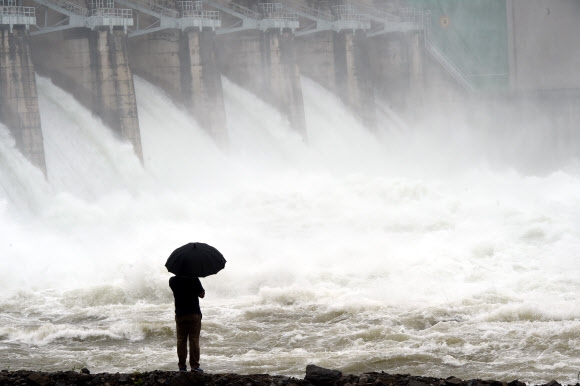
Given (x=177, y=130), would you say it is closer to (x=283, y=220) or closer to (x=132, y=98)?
(x=132, y=98)

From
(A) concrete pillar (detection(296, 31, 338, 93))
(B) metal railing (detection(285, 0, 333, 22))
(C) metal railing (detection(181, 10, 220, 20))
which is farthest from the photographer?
(A) concrete pillar (detection(296, 31, 338, 93))

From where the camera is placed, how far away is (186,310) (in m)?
13.2

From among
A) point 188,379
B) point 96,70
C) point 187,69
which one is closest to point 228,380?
point 188,379

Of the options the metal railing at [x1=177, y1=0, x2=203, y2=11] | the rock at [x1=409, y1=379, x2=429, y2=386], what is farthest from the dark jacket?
the metal railing at [x1=177, y1=0, x2=203, y2=11]

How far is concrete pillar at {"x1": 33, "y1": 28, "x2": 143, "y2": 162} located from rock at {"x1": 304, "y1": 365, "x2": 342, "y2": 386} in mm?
20865

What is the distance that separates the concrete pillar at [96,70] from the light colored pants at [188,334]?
1990 centimetres

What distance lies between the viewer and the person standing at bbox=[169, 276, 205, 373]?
13.2 m

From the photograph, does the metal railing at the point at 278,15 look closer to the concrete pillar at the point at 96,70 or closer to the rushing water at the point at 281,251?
the rushing water at the point at 281,251

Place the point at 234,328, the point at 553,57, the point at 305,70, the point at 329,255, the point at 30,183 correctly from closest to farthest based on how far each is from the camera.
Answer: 1. the point at 234,328
2. the point at 329,255
3. the point at 30,183
4. the point at 305,70
5. the point at 553,57

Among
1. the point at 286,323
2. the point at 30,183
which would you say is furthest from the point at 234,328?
the point at 30,183

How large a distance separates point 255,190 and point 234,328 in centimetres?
1598

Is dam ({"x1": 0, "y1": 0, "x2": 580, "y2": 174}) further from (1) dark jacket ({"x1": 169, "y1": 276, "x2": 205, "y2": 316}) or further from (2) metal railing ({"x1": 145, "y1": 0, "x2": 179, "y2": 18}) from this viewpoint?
(1) dark jacket ({"x1": 169, "y1": 276, "x2": 205, "y2": 316})

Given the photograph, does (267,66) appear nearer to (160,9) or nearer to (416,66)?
(160,9)

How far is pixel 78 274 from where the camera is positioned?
937 inches
